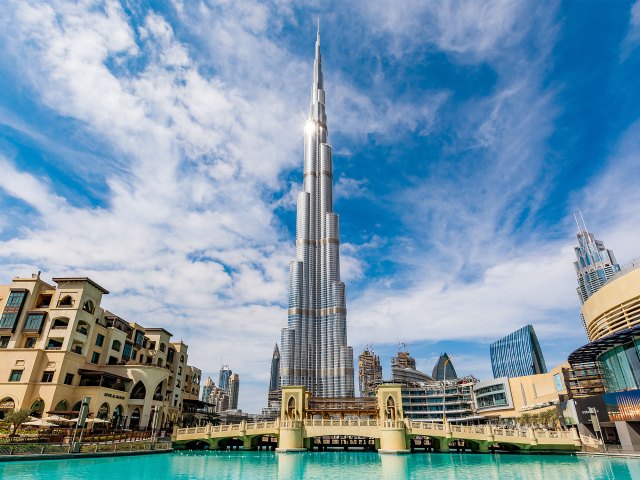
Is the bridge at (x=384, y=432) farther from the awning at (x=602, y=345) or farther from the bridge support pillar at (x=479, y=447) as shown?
the awning at (x=602, y=345)

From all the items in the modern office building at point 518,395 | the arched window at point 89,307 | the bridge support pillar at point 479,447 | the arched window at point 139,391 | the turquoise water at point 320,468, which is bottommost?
the turquoise water at point 320,468

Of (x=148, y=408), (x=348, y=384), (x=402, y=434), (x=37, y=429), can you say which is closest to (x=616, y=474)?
(x=402, y=434)

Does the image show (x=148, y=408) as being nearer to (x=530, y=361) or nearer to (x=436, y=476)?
(x=436, y=476)

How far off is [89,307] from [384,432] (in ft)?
142

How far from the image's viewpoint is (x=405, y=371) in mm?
166625

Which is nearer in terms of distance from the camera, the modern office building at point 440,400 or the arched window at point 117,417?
the arched window at point 117,417

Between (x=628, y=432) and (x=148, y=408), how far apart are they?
60.6 m

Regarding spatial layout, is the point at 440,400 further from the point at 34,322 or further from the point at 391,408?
the point at 34,322

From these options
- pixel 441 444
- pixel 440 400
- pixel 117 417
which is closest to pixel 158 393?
pixel 117 417

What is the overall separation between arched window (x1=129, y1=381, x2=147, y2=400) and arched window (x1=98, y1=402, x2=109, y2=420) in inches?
250

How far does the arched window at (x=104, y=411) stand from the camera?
50522mm

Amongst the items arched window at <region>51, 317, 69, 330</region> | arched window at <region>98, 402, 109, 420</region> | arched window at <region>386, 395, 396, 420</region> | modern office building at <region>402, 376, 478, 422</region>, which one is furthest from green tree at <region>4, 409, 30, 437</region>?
modern office building at <region>402, 376, 478, 422</region>

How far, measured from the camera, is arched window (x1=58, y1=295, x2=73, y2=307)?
2085 inches

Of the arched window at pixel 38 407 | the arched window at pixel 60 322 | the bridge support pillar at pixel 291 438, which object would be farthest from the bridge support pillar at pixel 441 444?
the arched window at pixel 60 322
